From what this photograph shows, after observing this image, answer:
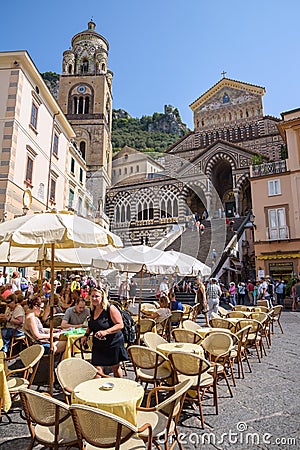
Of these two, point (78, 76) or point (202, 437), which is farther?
point (78, 76)

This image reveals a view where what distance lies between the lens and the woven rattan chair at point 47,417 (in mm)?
2189

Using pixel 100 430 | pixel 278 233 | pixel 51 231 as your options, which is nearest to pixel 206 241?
pixel 278 233

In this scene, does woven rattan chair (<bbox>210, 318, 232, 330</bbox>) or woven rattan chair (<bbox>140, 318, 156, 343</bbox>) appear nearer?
woven rattan chair (<bbox>210, 318, 232, 330</bbox>)

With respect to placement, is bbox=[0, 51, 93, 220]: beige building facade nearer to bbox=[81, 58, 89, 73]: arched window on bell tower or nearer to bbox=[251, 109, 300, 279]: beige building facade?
bbox=[251, 109, 300, 279]: beige building facade

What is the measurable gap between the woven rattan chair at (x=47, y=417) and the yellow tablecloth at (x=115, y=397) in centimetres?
17

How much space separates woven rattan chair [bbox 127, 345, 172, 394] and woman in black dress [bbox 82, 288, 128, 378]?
163 millimetres

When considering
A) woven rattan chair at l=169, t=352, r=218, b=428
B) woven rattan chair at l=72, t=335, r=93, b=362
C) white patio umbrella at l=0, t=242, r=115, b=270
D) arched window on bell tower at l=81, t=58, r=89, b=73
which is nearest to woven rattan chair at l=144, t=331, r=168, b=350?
woven rattan chair at l=169, t=352, r=218, b=428

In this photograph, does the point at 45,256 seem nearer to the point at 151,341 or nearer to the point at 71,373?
the point at 151,341

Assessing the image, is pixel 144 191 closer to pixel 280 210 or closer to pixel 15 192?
pixel 280 210

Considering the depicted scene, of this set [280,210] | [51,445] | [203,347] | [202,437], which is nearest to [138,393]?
[51,445]

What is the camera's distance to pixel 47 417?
7.37ft

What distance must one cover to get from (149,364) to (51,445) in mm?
1510

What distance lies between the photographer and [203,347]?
4.13 metres

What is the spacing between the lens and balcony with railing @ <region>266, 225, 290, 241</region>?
58.4 feet
